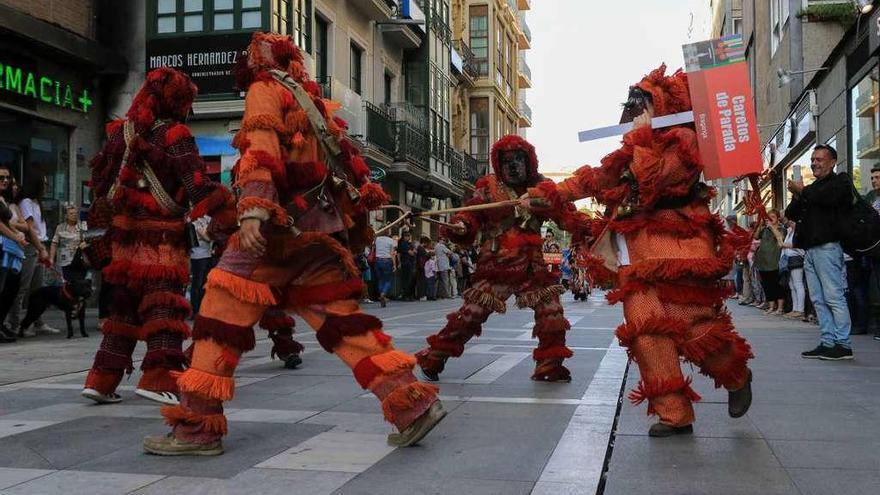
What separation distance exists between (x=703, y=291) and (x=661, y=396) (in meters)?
0.57

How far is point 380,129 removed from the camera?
2675cm

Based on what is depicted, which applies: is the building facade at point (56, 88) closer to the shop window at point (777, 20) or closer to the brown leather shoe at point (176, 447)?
the brown leather shoe at point (176, 447)

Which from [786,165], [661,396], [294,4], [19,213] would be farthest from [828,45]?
[661,396]

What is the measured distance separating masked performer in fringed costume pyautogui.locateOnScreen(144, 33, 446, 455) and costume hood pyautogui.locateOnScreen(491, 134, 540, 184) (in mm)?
2621

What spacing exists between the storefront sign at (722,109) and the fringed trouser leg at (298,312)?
1.83m

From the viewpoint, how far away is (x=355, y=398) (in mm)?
5793

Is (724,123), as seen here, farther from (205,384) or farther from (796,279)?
(796,279)

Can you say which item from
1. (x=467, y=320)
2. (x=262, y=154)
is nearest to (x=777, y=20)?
(x=467, y=320)

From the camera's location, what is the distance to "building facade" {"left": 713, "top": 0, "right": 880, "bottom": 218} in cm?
1680

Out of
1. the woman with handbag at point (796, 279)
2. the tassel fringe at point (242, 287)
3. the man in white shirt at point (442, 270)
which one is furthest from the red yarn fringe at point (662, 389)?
the man in white shirt at point (442, 270)

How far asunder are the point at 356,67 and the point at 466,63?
15612mm

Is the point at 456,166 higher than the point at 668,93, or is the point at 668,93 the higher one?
the point at 456,166

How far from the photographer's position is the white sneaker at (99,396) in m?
5.48

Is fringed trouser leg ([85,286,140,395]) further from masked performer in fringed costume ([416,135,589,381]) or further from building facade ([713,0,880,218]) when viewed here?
building facade ([713,0,880,218])
